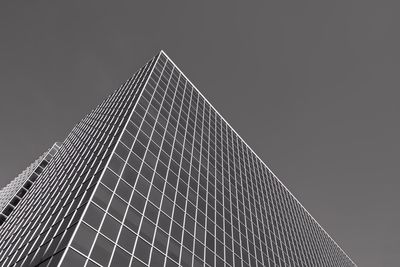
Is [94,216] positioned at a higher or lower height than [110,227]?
higher

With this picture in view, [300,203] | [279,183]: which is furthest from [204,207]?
[300,203]

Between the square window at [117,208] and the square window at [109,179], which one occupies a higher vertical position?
the square window at [109,179]

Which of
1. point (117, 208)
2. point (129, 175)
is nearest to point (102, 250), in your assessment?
point (117, 208)

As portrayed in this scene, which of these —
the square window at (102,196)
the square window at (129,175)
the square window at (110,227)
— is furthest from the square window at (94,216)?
the square window at (129,175)

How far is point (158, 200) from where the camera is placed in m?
31.9

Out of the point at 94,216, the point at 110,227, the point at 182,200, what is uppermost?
the point at 182,200

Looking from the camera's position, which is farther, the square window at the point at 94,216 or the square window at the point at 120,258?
the square window at the point at 94,216

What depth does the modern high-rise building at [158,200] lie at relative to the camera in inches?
974

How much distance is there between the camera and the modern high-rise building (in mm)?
24734

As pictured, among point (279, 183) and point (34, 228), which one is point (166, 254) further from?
point (279, 183)

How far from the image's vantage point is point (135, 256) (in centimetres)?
2514

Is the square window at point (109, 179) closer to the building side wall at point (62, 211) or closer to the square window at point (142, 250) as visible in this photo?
the building side wall at point (62, 211)

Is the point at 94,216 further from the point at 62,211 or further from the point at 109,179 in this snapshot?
the point at 62,211

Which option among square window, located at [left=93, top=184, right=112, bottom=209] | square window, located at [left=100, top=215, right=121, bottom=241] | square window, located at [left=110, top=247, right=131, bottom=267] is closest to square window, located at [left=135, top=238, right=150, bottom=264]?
square window, located at [left=110, top=247, right=131, bottom=267]
